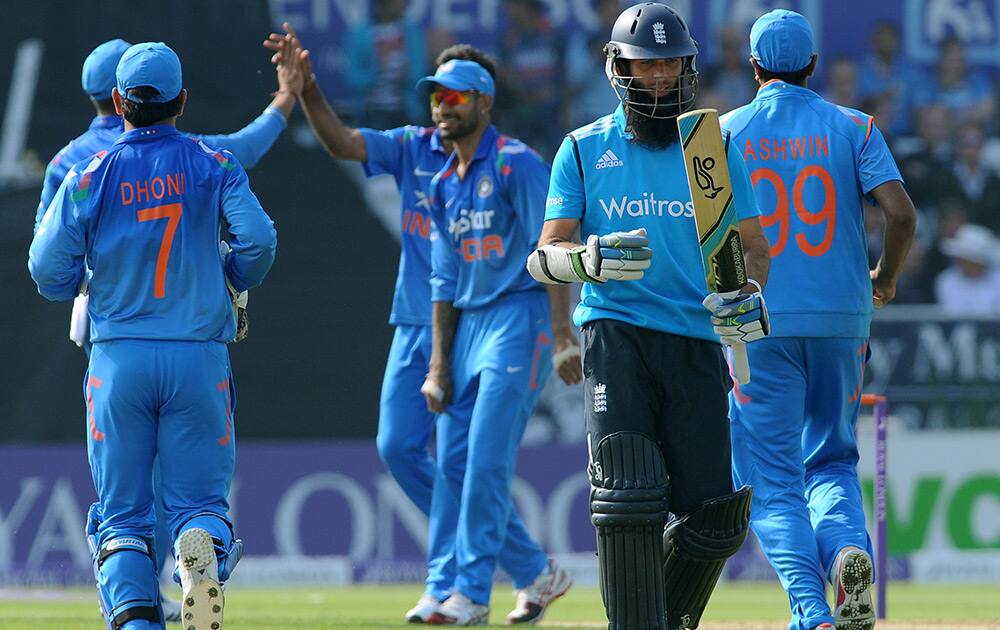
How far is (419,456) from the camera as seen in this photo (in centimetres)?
853

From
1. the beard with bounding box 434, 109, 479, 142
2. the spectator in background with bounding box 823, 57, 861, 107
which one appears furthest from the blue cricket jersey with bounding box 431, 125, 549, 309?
the spectator in background with bounding box 823, 57, 861, 107

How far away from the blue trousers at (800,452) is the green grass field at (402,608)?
146 centimetres

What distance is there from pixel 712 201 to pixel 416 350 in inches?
133

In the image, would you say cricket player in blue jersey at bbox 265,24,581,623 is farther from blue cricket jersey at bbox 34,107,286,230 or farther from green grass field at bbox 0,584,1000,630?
blue cricket jersey at bbox 34,107,286,230

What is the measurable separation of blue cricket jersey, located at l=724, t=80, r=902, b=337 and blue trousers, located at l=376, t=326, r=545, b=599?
241 cm

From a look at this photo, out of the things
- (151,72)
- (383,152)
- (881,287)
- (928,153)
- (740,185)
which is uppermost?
(151,72)

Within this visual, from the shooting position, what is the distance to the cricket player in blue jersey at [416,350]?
829 centimetres

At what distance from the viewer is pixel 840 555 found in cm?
630

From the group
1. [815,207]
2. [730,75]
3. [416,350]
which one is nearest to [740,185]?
[815,207]

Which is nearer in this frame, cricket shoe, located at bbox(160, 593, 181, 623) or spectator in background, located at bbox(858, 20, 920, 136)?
cricket shoe, located at bbox(160, 593, 181, 623)

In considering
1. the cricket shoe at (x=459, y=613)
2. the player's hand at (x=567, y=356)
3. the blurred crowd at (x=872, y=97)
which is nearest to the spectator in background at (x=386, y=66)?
the blurred crowd at (x=872, y=97)

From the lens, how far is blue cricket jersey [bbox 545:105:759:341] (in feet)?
18.3

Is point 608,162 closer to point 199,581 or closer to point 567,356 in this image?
point 199,581

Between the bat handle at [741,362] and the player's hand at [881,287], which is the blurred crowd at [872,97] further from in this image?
the bat handle at [741,362]
